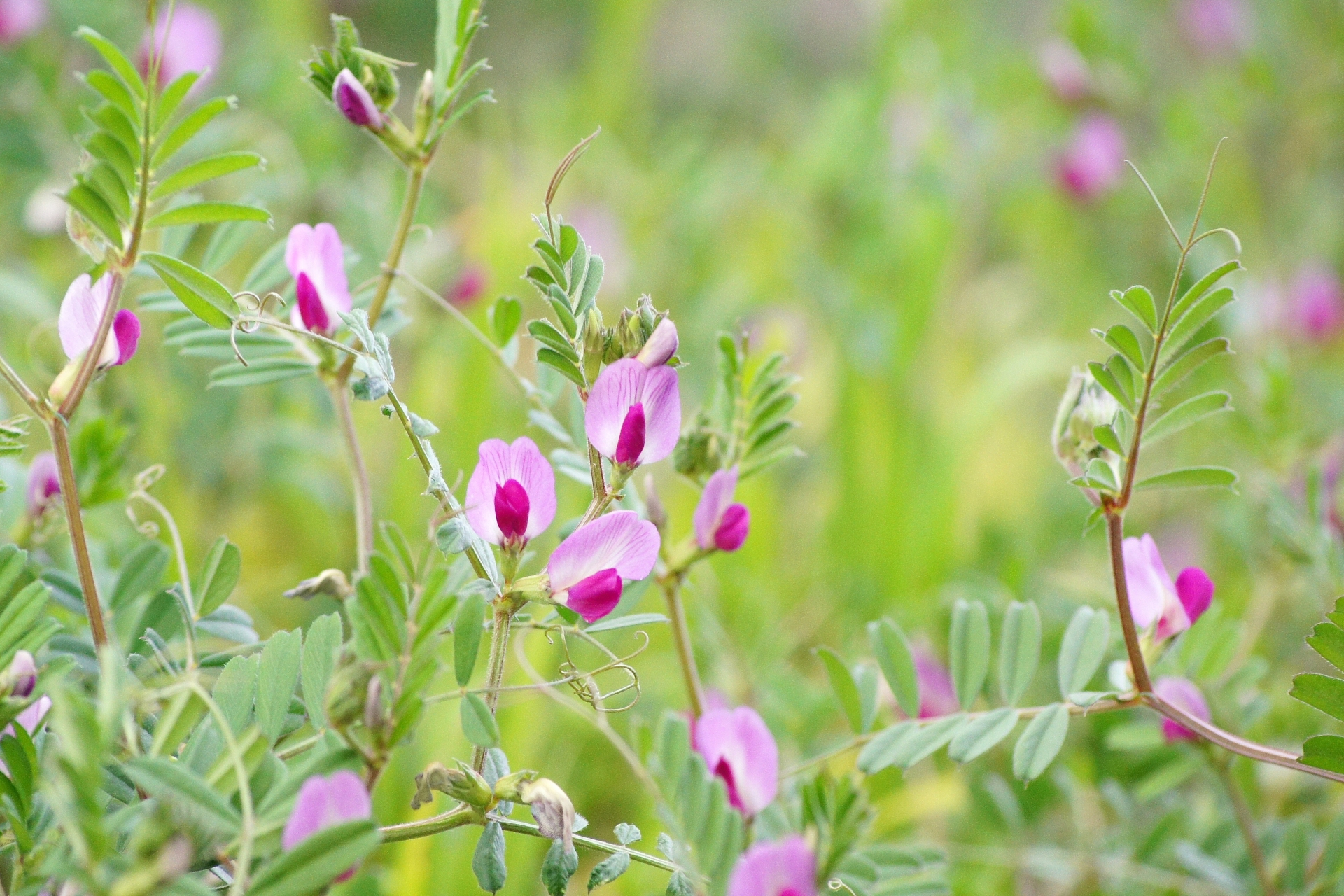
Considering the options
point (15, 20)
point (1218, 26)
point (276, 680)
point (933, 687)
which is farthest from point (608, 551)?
point (1218, 26)

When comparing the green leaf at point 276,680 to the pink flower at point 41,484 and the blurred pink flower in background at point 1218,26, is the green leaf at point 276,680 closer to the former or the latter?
the pink flower at point 41,484

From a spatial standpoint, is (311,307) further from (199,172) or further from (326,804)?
(326,804)

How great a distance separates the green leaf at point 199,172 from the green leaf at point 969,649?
0.31 m

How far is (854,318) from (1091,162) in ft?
1.00

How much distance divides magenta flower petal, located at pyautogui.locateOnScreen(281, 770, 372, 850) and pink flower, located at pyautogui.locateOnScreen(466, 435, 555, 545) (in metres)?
0.09

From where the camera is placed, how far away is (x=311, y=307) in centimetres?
38

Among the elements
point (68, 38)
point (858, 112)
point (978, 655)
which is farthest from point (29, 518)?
point (858, 112)

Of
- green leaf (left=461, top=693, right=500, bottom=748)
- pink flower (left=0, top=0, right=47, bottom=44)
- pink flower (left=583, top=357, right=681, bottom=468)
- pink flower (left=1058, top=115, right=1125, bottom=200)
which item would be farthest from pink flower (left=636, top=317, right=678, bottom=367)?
pink flower (left=1058, top=115, right=1125, bottom=200)

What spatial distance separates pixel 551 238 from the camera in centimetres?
35

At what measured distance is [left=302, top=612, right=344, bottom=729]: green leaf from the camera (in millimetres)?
333

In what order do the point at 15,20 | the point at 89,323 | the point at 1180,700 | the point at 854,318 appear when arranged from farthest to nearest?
the point at 854,318, the point at 15,20, the point at 1180,700, the point at 89,323

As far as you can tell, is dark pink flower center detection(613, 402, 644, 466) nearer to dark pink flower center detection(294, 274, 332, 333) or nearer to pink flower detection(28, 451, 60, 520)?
dark pink flower center detection(294, 274, 332, 333)

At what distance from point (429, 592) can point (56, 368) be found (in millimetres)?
397

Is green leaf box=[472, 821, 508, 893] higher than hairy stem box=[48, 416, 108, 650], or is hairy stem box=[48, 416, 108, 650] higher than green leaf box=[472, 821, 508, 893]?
hairy stem box=[48, 416, 108, 650]
